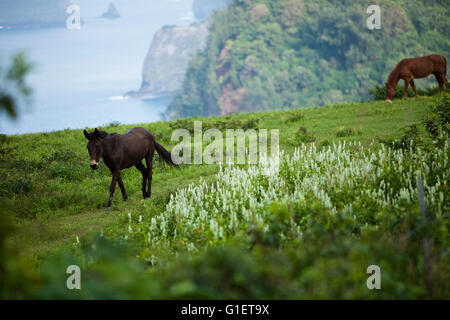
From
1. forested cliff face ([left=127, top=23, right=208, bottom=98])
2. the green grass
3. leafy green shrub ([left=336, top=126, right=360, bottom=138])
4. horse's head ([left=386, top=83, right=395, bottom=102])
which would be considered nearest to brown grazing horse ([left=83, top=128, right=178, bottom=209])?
the green grass

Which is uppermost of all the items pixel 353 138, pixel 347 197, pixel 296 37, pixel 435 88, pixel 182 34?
pixel 182 34

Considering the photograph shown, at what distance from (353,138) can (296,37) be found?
105524mm

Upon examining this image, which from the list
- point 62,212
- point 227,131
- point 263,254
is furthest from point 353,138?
point 263,254

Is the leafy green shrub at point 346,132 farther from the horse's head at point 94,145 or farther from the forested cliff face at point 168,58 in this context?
the forested cliff face at point 168,58

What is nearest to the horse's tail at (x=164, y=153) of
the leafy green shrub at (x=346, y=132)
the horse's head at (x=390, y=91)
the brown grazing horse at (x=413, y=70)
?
the leafy green shrub at (x=346, y=132)

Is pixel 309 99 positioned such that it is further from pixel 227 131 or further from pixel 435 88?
pixel 227 131

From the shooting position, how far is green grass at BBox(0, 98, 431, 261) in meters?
9.97

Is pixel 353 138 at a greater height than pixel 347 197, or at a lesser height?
greater

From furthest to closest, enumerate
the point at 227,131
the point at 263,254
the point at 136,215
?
the point at 227,131 < the point at 136,215 < the point at 263,254

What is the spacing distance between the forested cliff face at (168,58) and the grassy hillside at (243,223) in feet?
481

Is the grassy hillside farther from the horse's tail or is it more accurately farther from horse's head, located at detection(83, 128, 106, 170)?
horse's head, located at detection(83, 128, 106, 170)

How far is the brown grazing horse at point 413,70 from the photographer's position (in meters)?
21.2

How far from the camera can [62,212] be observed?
11.1 metres

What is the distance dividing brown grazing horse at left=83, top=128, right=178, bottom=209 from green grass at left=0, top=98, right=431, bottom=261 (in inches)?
26.0
